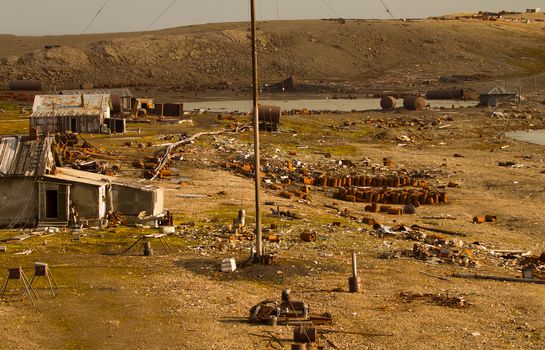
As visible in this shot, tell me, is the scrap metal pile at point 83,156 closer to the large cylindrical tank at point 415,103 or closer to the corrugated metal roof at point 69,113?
the corrugated metal roof at point 69,113

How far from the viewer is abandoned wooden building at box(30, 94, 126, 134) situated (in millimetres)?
55625

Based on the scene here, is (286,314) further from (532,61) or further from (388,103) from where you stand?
(532,61)

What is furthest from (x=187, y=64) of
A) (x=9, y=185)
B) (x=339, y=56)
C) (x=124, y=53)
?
(x=9, y=185)

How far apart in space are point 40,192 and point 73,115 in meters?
25.5

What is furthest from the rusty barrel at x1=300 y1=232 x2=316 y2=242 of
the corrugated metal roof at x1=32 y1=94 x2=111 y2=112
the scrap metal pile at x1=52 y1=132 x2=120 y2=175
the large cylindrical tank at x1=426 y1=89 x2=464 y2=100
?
the large cylindrical tank at x1=426 y1=89 x2=464 y2=100

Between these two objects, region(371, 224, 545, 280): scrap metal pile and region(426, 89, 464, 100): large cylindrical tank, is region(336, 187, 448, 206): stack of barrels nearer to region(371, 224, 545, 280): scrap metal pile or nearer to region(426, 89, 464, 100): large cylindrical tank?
region(371, 224, 545, 280): scrap metal pile

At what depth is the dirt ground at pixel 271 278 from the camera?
2031 centimetres

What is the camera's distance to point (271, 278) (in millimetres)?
25125

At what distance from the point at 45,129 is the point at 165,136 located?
6496 mm

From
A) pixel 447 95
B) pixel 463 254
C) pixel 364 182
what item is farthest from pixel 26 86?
pixel 463 254

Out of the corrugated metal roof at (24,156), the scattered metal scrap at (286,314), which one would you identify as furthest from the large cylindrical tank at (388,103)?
the scattered metal scrap at (286,314)

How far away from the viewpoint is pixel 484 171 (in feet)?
168

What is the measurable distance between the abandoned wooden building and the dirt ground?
8.52m

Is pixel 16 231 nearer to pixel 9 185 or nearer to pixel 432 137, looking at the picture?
pixel 9 185
